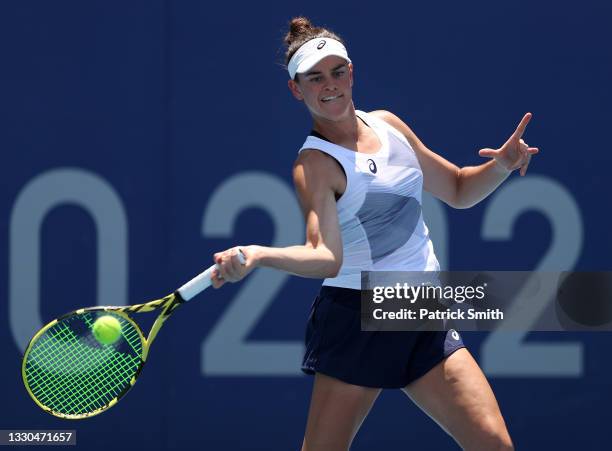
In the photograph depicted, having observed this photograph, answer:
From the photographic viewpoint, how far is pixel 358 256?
3.98 m

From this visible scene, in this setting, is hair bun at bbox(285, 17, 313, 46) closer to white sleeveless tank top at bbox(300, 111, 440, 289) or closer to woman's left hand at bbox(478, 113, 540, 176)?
white sleeveless tank top at bbox(300, 111, 440, 289)

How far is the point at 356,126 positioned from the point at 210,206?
141cm

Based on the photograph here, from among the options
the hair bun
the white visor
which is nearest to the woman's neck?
the white visor

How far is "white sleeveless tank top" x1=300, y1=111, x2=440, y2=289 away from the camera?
3.94 meters

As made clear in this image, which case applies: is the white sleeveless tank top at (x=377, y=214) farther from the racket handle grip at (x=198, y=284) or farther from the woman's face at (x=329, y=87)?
the racket handle grip at (x=198, y=284)

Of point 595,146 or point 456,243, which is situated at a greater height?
point 595,146

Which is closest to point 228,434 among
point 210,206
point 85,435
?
point 85,435

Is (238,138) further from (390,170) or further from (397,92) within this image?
(390,170)

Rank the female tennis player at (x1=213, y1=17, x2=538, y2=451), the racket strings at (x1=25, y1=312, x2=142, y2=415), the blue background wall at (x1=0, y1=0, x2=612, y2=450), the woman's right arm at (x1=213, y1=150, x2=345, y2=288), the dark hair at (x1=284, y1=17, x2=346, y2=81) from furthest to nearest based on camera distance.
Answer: the blue background wall at (x1=0, y1=0, x2=612, y2=450) → the racket strings at (x1=25, y1=312, x2=142, y2=415) → the dark hair at (x1=284, y1=17, x2=346, y2=81) → the female tennis player at (x1=213, y1=17, x2=538, y2=451) → the woman's right arm at (x1=213, y1=150, x2=345, y2=288)

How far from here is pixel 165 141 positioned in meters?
5.33

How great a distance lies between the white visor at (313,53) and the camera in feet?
12.9

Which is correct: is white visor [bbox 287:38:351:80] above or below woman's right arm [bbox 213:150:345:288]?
above

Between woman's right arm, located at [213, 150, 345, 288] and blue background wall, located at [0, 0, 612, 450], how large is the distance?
4.80 ft

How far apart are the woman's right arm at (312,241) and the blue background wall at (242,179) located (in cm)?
146
